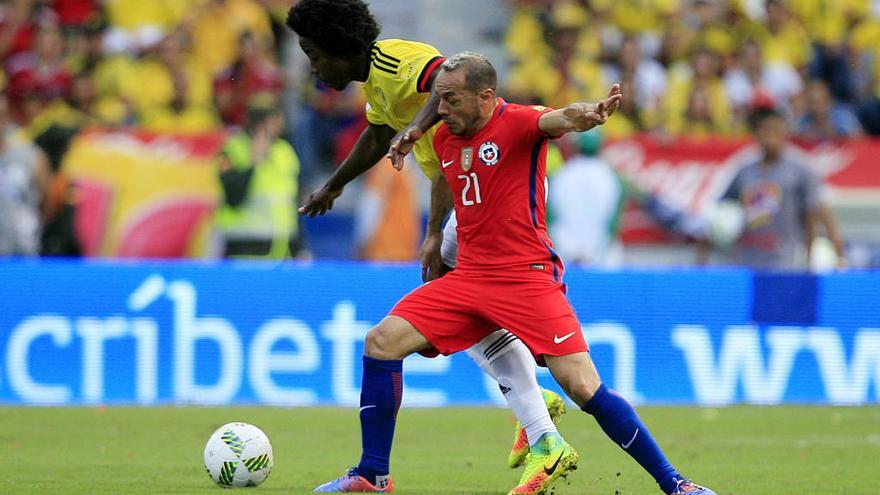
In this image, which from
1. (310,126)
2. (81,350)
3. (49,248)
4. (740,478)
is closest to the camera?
(740,478)

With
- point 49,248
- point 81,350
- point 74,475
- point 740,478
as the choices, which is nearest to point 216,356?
point 81,350

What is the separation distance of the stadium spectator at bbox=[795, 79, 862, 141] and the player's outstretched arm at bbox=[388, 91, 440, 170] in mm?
10760

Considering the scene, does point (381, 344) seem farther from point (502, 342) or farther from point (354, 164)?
point (354, 164)

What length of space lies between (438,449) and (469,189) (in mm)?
3094

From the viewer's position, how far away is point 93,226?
15742 millimetres

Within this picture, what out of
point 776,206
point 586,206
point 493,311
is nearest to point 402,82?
point 493,311

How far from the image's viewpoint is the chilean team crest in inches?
284

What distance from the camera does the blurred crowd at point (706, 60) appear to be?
1775cm

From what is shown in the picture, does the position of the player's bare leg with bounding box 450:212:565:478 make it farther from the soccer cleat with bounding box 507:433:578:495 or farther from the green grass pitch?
the green grass pitch

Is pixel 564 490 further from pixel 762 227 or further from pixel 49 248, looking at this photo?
pixel 49 248

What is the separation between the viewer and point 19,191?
1512 centimetres

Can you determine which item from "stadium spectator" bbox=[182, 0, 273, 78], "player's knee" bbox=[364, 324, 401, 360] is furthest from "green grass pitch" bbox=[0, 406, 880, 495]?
"stadium spectator" bbox=[182, 0, 273, 78]

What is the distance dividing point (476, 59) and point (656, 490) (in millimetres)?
2404

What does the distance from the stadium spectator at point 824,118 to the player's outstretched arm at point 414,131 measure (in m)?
10.8
